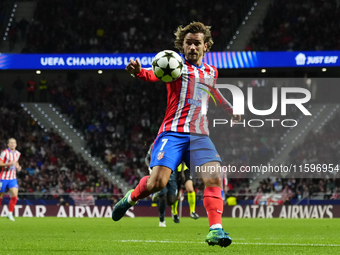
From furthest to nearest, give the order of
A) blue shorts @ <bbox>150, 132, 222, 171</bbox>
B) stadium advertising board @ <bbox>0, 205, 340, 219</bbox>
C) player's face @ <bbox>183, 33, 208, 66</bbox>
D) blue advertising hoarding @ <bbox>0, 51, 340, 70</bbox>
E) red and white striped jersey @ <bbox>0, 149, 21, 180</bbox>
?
blue advertising hoarding @ <bbox>0, 51, 340, 70</bbox> < stadium advertising board @ <bbox>0, 205, 340, 219</bbox> < red and white striped jersey @ <bbox>0, 149, 21, 180</bbox> < player's face @ <bbox>183, 33, 208, 66</bbox> < blue shorts @ <bbox>150, 132, 222, 171</bbox>

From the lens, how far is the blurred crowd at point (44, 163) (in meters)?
21.2

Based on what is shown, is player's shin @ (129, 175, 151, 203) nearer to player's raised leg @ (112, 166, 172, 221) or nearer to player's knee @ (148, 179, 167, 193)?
player's raised leg @ (112, 166, 172, 221)

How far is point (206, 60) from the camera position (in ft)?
76.1

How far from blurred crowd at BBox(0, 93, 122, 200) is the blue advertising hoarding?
287 cm

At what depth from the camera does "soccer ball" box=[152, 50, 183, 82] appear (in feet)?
17.7

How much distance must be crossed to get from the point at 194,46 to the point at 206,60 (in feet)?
58.1

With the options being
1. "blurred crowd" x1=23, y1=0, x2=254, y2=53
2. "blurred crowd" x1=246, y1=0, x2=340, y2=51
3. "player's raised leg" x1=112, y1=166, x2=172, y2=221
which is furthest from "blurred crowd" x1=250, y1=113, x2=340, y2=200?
"player's raised leg" x1=112, y1=166, x2=172, y2=221

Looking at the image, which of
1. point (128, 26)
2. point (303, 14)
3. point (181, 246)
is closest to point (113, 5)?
point (128, 26)

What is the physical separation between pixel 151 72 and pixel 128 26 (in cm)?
2124

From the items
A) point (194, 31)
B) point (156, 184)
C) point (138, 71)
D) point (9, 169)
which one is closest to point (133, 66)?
point (138, 71)

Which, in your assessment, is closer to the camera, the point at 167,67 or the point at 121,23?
the point at 167,67

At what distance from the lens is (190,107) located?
555cm

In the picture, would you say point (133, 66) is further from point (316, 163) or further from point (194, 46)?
point (316, 163)

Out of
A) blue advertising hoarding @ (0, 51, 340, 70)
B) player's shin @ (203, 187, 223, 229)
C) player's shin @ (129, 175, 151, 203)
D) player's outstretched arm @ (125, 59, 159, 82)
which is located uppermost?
blue advertising hoarding @ (0, 51, 340, 70)
